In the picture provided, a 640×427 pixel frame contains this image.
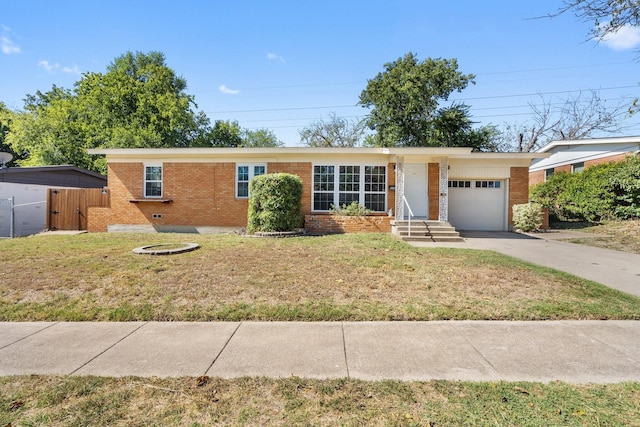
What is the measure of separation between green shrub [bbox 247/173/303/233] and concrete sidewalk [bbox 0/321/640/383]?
6937 millimetres

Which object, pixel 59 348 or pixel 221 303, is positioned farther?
pixel 221 303

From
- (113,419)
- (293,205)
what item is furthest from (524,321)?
(293,205)

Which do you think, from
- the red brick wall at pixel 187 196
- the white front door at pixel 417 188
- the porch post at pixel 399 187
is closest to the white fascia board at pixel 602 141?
the white front door at pixel 417 188

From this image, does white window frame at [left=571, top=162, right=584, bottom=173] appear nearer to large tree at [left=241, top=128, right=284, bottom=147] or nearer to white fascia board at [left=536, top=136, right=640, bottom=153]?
white fascia board at [left=536, top=136, right=640, bottom=153]

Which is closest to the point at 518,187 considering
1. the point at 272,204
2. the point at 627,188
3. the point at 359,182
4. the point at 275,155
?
the point at 627,188

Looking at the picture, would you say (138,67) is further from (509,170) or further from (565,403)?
(565,403)

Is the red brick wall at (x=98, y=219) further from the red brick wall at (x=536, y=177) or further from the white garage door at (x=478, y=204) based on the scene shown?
the red brick wall at (x=536, y=177)

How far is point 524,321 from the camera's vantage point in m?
4.34

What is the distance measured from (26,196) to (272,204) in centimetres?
1307

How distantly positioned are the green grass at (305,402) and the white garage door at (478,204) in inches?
494

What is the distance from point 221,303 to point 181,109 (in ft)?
91.4

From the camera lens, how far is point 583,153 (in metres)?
19.5

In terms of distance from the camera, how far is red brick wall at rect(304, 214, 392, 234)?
12531 mm

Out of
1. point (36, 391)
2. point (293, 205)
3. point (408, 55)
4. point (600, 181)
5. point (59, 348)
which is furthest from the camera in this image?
point (408, 55)
